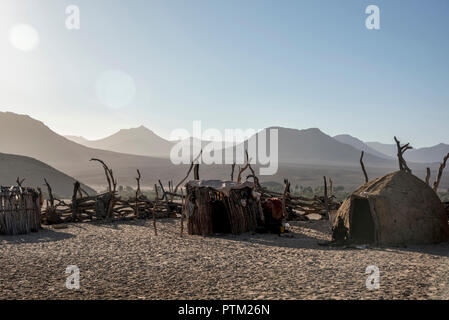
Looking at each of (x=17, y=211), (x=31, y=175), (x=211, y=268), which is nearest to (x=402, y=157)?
(x=211, y=268)

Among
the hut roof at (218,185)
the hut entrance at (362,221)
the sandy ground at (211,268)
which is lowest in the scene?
the sandy ground at (211,268)

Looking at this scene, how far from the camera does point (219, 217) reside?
1405 centimetres

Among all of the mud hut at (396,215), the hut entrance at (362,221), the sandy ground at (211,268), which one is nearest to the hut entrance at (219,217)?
the sandy ground at (211,268)

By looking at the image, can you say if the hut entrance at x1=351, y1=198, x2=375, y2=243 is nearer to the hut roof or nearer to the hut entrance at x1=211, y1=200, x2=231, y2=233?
the hut roof

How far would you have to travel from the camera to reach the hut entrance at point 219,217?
541 inches

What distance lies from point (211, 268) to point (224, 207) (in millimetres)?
5782

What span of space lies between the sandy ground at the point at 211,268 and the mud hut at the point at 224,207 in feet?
1.91

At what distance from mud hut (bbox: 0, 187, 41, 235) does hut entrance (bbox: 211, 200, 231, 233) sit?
228 inches

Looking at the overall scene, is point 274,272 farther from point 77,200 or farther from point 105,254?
point 77,200

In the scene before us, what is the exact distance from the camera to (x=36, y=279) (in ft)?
24.4

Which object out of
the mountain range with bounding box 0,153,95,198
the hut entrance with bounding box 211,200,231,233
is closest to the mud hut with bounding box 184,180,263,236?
the hut entrance with bounding box 211,200,231,233

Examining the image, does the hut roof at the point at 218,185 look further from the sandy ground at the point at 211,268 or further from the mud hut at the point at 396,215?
the mud hut at the point at 396,215
